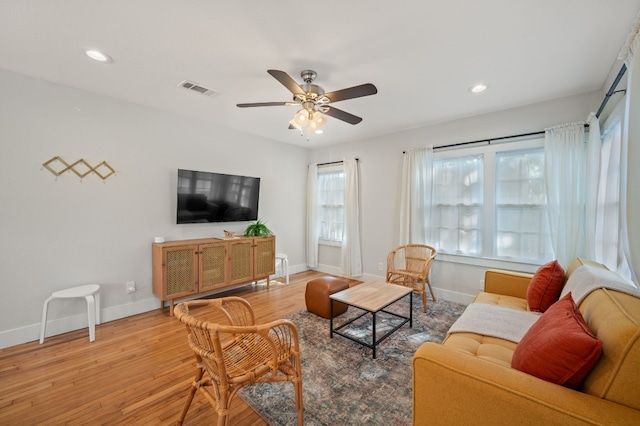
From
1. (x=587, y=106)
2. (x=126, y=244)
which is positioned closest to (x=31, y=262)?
(x=126, y=244)

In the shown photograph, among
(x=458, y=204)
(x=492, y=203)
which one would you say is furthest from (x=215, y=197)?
(x=492, y=203)

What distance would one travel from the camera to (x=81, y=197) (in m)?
2.89

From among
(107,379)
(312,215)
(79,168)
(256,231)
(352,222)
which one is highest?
(79,168)

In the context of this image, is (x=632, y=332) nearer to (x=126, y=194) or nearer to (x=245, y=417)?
(x=245, y=417)

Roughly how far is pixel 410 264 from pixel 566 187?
78.8 inches

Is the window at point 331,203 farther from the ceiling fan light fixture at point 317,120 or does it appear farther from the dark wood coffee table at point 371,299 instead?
the ceiling fan light fixture at point 317,120

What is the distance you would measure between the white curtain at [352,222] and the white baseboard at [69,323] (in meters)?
3.01

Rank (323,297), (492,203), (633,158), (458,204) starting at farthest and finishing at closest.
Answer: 1. (458,204)
2. (492,203)
3. (323,297)
4. (633,158)

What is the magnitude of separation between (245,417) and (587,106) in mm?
4354

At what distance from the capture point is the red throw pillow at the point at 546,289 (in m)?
2.11

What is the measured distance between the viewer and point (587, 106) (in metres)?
2.83

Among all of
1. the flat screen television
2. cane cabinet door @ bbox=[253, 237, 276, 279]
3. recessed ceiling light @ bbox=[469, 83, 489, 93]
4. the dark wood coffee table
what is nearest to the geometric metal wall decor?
the flat screen television

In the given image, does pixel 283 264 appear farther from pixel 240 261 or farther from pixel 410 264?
pixel 410 264

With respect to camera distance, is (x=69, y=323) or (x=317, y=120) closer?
(x=317, y=120)
